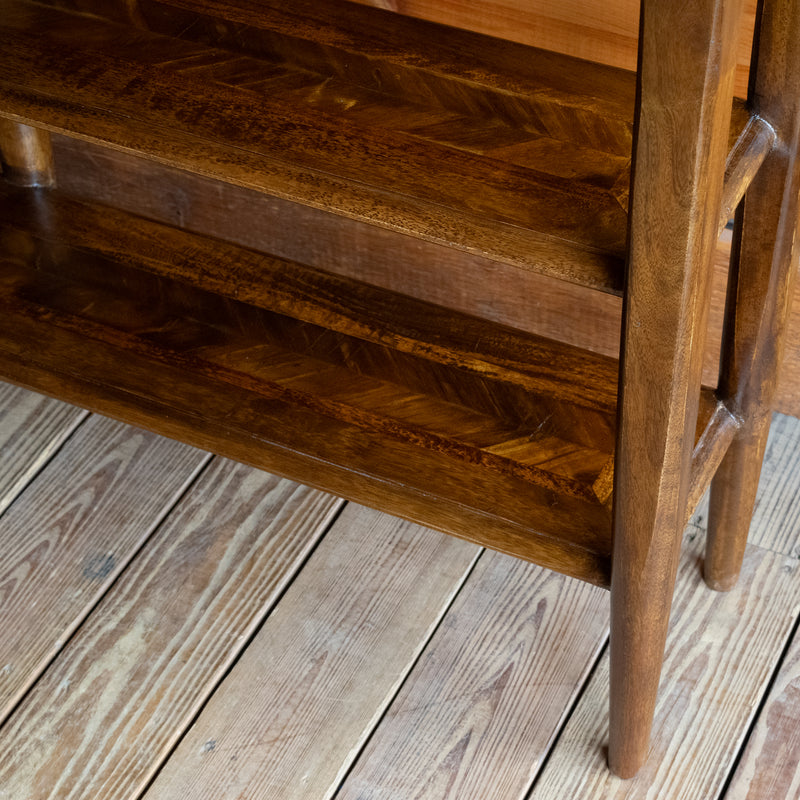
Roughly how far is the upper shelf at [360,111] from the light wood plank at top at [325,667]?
22.4 inches

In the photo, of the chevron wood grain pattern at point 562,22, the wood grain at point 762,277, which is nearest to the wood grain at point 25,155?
the chevron wood grain pattern at point 562,22

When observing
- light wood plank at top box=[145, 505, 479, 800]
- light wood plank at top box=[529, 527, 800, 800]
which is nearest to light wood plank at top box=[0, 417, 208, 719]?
light wood plank at top box=[145, 505, 479, 800]

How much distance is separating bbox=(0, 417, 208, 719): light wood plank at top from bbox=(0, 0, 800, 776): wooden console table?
263 mm

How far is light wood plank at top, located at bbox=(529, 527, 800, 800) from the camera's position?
112cm

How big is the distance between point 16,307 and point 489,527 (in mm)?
533

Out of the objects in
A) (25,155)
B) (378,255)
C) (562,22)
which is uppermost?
(562,22)

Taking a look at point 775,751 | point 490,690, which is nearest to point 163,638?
point 490,690

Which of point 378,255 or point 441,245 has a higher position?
point 441,245

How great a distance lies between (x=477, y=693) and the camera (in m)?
1.18

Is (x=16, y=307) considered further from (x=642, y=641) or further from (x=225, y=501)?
(x=642, y=641)

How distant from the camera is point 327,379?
1087 millimetres

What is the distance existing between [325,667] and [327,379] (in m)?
0.31

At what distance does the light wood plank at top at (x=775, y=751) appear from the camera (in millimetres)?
1106

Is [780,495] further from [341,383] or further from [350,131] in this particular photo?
[350,131]
